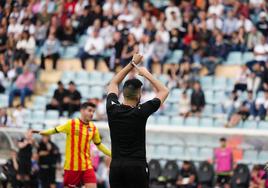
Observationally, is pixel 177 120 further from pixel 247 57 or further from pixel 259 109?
pixel 247 57

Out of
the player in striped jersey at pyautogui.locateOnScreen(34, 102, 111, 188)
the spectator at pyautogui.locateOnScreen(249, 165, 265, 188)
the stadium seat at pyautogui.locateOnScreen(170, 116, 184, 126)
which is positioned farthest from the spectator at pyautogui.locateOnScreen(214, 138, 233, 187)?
the player in striped jersey at pyautogui.locateOnScreen(34, 102, 111, 188)

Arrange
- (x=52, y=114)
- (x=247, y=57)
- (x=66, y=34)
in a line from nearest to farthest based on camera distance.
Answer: (x=52, y=114) → (x=247, y=57) → (x=66, y=34)

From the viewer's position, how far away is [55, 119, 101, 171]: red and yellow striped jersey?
1422 centimetres

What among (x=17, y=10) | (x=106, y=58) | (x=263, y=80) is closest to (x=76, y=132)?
(x=263, y=80)

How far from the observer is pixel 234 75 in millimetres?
24906

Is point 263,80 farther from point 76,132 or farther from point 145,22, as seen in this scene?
point 76,132

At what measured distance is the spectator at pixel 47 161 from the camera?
20688mm

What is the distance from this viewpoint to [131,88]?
9656mm

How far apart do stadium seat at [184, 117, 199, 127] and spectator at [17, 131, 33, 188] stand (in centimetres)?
445

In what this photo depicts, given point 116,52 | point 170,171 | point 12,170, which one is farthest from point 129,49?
point 12,170

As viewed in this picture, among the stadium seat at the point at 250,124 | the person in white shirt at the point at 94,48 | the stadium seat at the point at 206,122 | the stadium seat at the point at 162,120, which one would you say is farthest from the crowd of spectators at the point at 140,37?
the stadium seat at the point at 250,124

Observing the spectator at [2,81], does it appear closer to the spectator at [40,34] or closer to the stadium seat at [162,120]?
the spectator at [40,34]

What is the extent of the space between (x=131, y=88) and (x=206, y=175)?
12042mm

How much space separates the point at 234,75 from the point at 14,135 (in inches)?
251
